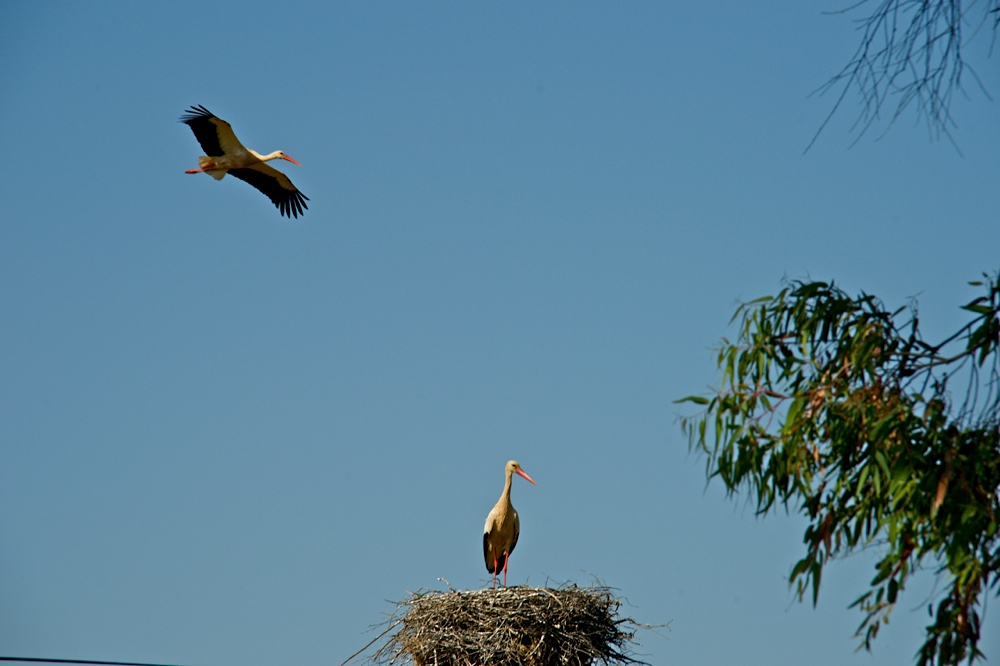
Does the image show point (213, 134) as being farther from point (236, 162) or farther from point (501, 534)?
point (501, 534)

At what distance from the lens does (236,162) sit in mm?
12086

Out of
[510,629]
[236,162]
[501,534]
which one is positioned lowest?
[510,629]

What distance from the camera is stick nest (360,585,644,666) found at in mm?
8359

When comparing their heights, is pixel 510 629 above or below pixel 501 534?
below

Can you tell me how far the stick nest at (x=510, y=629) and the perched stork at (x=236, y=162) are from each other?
5.06 metres

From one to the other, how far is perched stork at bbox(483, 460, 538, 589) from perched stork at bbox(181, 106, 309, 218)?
3609mm

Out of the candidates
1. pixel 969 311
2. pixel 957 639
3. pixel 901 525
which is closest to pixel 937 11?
pixel 969 311

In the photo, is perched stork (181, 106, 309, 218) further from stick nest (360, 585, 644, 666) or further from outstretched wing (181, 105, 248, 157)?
stick nest (360, 585, 644, 666)

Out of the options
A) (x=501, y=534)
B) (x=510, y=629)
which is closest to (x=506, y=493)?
(x=501, y=534)

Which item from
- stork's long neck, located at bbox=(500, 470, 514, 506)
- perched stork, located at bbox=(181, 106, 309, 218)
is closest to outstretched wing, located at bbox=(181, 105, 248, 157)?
perched stork, located at bbox=(181, 106, 309, 218)

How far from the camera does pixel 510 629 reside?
8398 millimetres

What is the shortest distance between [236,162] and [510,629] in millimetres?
5798

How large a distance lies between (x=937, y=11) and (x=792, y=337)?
52.6 inches

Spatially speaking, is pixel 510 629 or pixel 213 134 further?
pixel 213 134
